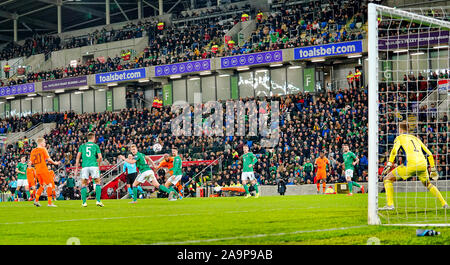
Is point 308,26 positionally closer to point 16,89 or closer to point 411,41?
point 411,41

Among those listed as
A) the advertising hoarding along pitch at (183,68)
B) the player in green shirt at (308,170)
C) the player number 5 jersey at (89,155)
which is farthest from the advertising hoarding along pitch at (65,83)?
the player number 5 jersey at (89,155)

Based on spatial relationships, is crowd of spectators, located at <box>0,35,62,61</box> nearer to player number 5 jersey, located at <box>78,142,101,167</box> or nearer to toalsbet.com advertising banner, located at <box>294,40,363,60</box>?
toalsbet.com advertising banner, located at <box>294,40,363,60</box>

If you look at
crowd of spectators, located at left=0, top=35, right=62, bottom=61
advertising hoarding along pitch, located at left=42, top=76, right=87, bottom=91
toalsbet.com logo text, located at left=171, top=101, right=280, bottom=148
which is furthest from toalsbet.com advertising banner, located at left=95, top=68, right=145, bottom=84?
crowd of spectators, located at left=0, top=35, right=62, bottom=61

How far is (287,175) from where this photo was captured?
106 ft

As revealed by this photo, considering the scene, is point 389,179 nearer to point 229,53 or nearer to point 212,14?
point 229,53

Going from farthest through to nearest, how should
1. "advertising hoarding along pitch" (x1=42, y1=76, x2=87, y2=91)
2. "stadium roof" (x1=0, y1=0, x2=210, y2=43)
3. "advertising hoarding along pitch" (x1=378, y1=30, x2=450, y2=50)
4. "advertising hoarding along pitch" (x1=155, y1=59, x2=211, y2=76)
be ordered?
"stadium roof" (x1=0, y1=0, x2=210, y2=43) → "advertising hoarding along pitch" (x1=42, y1=76, x2=87, y2=91) → "advertising hoarding along pitch" (x1=155, y1=59, x2=211, y2=76) → "advertising hoarding along pitch" (x1=378, y1=30, x2=450, y2=50)

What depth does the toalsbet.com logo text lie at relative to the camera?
3700cm

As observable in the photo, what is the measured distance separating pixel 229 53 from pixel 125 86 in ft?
37.8

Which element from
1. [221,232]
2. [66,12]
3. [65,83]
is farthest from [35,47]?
[221,232]

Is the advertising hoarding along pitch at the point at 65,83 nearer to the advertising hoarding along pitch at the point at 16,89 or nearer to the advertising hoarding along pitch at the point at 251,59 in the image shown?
the advertising hoarding along pitch at the point at 16,89

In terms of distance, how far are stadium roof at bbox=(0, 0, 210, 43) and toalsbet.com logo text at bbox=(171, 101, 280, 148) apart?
1993 cm

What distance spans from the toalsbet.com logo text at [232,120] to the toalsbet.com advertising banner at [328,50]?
14.9 ft

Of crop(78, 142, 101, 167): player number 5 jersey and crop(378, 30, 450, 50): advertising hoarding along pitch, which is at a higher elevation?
crop(378, 30, 450, 50): advertising hoarding along pitch
